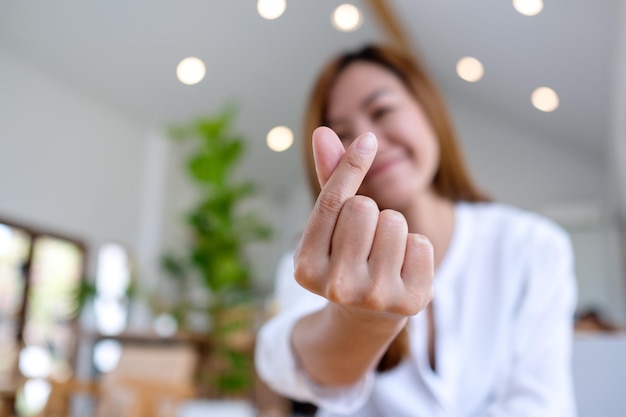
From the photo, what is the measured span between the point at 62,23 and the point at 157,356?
1.34 metres

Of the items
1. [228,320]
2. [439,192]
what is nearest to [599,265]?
[228,320]

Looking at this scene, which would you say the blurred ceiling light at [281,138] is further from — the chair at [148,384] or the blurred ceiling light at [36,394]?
the chair at [148,384]

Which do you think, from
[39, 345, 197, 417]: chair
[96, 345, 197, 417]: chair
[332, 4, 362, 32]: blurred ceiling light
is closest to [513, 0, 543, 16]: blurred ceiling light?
[332, 4, 362, 32]: blurred ceiling light

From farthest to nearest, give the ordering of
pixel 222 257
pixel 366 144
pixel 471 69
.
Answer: pixel 222 257
pixel 471 69
pixel 366 144

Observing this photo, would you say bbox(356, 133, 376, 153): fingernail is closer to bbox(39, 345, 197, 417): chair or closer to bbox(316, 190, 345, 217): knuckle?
bbox(316, 190, 345, 217): knuckle

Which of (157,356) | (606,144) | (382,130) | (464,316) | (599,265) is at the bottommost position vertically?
(157,356)

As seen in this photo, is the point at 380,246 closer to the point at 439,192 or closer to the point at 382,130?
the point at 382,130

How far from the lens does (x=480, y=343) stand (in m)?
0.38

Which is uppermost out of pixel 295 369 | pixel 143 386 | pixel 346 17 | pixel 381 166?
pixel 346 17

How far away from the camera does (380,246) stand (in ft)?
0.55

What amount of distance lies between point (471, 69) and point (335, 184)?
0.24 meters

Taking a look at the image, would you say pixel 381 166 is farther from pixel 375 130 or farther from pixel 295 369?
pixel 295 369

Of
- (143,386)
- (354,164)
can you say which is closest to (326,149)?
(354,164)

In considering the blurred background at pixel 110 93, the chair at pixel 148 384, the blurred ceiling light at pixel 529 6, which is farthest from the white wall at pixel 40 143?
the chair at pixel 148 384
